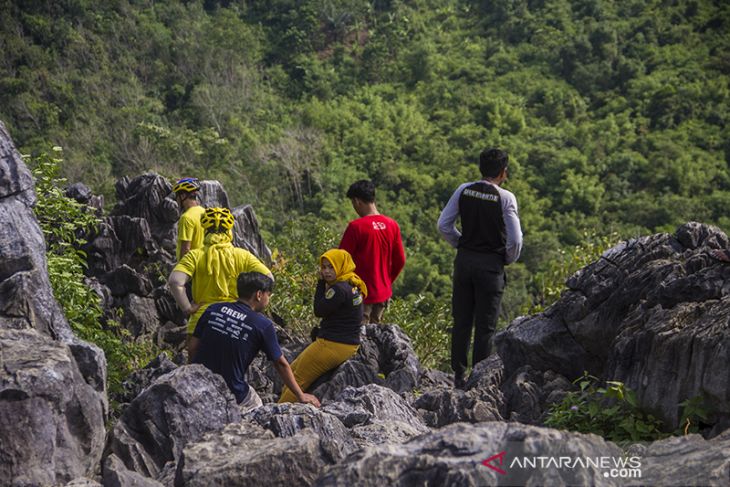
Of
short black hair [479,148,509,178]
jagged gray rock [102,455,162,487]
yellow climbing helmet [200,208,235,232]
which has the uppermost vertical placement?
short black hair [479,148,509,178]

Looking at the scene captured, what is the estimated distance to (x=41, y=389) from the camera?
13.9 ft

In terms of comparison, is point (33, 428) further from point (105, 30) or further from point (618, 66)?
point (105, 30)

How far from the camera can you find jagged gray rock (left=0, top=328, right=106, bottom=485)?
4.12m

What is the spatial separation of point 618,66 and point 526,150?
797 centimetres

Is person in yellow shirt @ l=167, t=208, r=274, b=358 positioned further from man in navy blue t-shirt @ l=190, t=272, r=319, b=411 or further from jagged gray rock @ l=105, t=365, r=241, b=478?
jagged gray rock @ l=105, t=365, r=241, b=478

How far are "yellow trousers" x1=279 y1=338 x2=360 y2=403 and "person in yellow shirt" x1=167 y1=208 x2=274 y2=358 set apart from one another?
573 mm

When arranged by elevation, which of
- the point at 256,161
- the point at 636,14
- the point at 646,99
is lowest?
the point at 256,161

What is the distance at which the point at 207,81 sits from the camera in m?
47.2

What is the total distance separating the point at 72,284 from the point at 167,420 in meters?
3.21

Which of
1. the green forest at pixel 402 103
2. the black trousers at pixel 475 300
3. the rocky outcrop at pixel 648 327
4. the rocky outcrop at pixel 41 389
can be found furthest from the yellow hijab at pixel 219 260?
the green forest at pixel 402 103

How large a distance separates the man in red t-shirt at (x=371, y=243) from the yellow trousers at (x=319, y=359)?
34.9 inches

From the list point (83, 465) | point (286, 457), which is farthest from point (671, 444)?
point (83, 465)

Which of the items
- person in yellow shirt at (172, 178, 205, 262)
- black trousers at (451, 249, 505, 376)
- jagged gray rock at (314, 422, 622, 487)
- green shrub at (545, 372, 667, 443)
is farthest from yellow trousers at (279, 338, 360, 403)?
A: jagged gray rock at (314, 422, 622, 487)

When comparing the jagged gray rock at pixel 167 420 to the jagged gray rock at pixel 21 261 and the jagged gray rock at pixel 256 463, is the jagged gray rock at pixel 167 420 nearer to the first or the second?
the jagged gray rock at pixel 256 463
